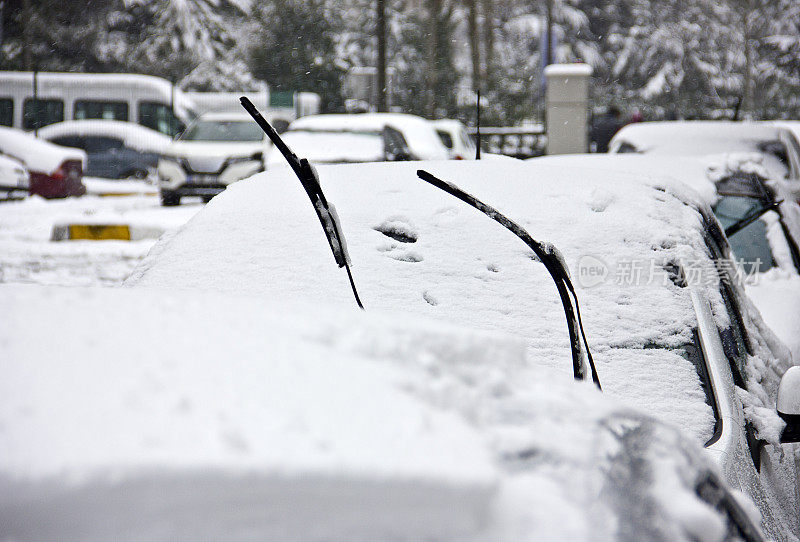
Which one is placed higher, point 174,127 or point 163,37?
point 163,37

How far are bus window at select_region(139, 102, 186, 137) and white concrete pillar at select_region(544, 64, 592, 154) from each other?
40.6 feet

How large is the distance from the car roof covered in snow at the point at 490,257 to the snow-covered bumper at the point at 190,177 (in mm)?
11927

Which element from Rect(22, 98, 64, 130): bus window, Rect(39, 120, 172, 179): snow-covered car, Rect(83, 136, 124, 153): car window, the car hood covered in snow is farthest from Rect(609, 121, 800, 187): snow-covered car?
Rect(22, 98, 64, 130): bus window

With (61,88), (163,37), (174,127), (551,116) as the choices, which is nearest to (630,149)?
(551,116)

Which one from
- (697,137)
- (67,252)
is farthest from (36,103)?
(697,137)

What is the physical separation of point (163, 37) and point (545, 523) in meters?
38.2

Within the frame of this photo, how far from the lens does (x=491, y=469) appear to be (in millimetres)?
936

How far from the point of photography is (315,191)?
2.21 m

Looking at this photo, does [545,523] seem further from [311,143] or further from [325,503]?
[311,143]

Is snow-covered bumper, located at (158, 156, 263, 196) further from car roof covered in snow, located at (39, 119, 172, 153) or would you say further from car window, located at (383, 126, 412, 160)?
car roof covered in snow, located at (39, 119, 172, 153)

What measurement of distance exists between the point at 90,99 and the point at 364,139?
14855 mm

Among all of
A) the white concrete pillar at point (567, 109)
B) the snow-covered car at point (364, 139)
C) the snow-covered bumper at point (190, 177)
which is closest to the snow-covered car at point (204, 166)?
the snow-covered bumper at point (190, 177)

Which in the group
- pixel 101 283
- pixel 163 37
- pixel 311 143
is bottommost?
pixel 101 283

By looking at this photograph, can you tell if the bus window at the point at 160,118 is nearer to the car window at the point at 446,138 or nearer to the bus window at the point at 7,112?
the bus window at the point at 7,112
